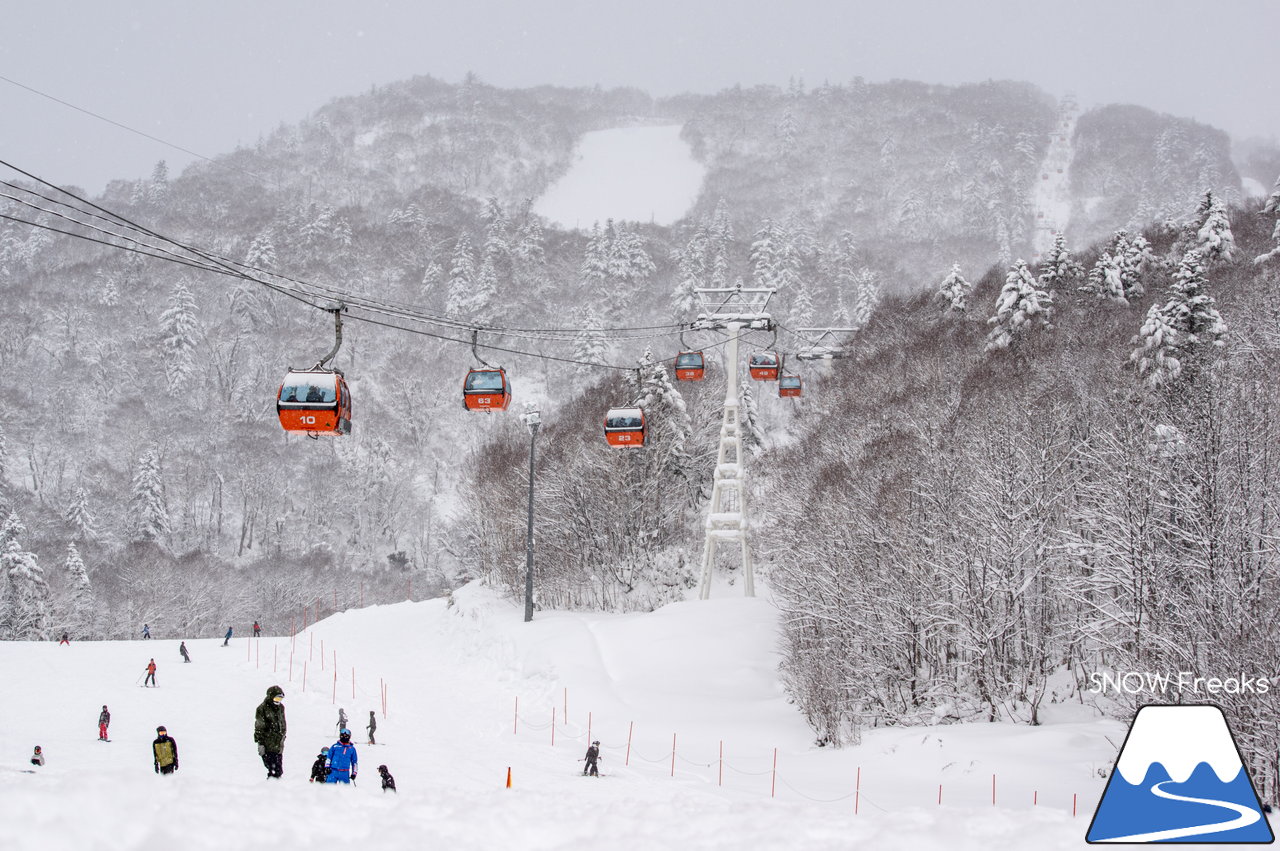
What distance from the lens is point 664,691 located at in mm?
24672

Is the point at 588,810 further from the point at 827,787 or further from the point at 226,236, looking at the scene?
the point at 226,236

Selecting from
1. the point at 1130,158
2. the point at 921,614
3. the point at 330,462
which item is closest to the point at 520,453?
the point at 921,614

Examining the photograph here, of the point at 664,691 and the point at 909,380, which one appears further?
the point at 909,380

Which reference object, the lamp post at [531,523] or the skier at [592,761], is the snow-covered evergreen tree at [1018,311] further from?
the skier at [592,761]

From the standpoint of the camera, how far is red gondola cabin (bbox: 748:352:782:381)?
98.7ft

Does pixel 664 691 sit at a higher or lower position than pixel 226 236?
lower

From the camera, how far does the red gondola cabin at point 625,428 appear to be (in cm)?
2416

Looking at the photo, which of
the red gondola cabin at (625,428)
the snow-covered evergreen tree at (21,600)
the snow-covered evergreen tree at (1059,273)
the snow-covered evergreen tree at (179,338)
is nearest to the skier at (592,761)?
the red gondola cabin at (625,428)

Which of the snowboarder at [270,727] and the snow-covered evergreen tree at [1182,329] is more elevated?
the snow-covered evergreen tree at [1182,329]

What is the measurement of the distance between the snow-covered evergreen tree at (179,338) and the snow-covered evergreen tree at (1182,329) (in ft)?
338

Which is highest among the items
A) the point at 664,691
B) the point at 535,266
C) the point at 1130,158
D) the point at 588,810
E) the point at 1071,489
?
the point at 1130,158

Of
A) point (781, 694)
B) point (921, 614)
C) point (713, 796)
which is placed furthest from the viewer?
point (781, 694)

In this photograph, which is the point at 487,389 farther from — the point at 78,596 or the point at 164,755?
the point at 78,596

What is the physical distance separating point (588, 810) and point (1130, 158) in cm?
20236
